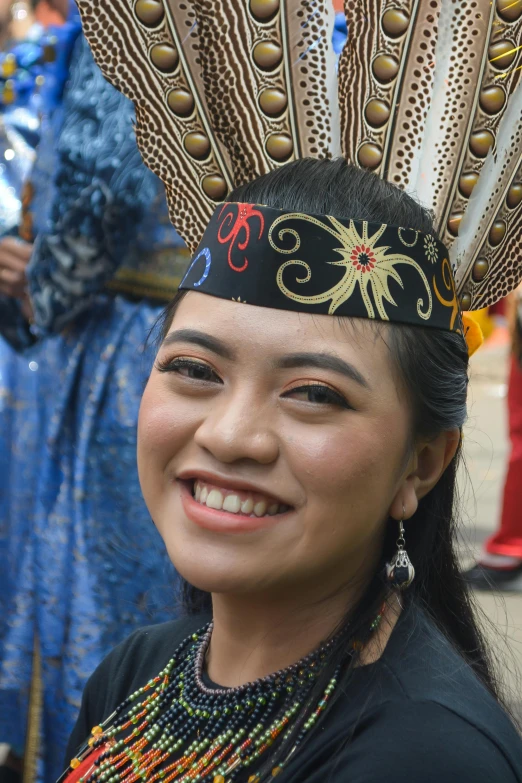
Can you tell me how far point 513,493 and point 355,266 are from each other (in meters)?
4.10

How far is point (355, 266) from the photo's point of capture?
1.52m

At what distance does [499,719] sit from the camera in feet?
4.84

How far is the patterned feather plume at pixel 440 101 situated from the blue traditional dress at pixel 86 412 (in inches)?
45.1

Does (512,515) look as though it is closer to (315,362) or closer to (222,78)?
(222,78)

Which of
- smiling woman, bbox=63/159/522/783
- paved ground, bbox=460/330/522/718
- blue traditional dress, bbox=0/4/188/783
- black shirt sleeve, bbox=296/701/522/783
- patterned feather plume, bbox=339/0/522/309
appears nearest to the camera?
black shirt sleeve, bbox=296/701/522/783

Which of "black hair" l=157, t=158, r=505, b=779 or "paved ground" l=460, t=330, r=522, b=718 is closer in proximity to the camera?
"black hair" l=157, t=158, r=505, b=779

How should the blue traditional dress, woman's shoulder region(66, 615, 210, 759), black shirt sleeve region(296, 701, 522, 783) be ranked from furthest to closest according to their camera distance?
the blue traditional dress
woman's shoulder region(66, 615, 210, 759)
black shirt sleeve region(296, 701, 522, 783)

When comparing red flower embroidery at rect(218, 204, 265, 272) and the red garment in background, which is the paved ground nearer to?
the red garment in background

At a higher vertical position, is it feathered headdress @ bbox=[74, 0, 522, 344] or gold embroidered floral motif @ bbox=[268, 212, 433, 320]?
feathered headdress @ bbox=[74, 0, 522, 344]

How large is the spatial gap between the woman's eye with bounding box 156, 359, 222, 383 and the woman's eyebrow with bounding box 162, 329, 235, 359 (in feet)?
0.10

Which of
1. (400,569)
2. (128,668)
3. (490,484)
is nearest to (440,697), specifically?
(400,569)

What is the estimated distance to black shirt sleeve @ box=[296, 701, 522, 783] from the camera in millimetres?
1299

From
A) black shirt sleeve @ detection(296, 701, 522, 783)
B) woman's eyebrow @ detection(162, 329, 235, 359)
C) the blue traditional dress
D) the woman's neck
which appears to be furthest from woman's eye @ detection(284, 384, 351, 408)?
the blue traditional dress

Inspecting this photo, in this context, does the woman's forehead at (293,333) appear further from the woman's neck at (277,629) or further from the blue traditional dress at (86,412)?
the blue traditional dress at (86,412)
